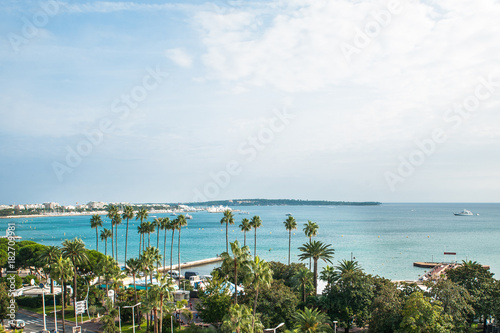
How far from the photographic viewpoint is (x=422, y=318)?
34219mm

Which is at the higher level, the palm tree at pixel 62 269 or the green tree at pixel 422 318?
the palm tree at pixel 62 269

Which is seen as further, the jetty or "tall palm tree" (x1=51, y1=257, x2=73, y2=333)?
the jetty

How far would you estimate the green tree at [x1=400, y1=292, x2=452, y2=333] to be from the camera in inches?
1335

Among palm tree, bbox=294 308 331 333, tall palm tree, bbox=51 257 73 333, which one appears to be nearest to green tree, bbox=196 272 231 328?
palm tree, bbox=294 308 331 333

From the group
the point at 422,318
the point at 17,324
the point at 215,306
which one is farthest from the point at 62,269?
the point at 422,318

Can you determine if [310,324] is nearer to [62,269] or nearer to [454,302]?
[454,302]

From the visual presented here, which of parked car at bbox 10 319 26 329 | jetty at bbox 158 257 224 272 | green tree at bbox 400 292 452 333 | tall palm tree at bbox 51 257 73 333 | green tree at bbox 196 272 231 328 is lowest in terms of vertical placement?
jetty at bbox 158 257 224 272

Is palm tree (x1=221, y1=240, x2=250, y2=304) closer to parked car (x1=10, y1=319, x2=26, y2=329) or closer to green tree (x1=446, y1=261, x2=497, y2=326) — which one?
green tree (x1=446, y1=261, x2=497, y2=326)

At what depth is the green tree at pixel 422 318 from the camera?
3391 centimetres

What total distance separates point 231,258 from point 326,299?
13953 millimetres

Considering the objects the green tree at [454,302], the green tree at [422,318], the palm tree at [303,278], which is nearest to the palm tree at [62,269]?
the palm tree at [303,278]

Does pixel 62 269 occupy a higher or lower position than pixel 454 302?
higher

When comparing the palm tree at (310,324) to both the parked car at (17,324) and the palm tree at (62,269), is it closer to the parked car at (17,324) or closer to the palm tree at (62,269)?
the palm tree at (62,269)

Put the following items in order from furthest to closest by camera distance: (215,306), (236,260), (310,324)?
1. (215,306)
2. (310,324)
3. (236,260)
